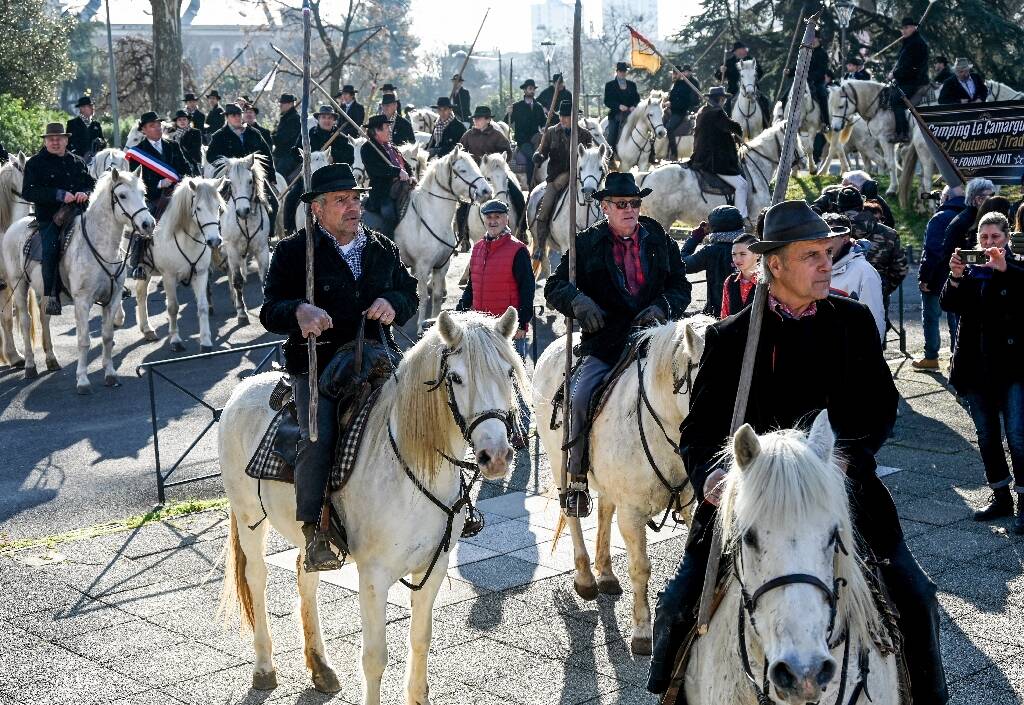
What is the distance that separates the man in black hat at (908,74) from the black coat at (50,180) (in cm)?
1598

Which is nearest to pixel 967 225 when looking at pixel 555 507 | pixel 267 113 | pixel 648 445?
pixel 555 507

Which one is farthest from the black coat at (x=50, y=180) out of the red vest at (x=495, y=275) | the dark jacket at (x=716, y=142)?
the dark jacket at (x=716, y=142)

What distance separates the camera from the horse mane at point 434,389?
19.7 feet

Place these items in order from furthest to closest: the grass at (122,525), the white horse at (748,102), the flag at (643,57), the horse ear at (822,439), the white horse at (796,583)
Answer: the white horse at (748,102) → the flag at (643,57) → the grass at (122,525) → the horse ear at (822,439) → the white horse at (796,583)

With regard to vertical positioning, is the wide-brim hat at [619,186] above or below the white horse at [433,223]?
above

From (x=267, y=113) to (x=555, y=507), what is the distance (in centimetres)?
5780

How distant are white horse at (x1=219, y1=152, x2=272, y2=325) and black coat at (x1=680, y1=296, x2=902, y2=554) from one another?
51.2ft

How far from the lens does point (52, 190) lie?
16.0m

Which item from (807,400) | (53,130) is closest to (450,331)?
(807,400)

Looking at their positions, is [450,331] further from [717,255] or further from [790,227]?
[717,255]

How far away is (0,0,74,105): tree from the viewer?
129 ft

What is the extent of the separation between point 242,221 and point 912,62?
14013mm

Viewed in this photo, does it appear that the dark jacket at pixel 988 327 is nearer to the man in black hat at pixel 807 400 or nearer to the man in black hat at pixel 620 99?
the man in black hat at pixel 807 400

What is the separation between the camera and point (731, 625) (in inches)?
171
